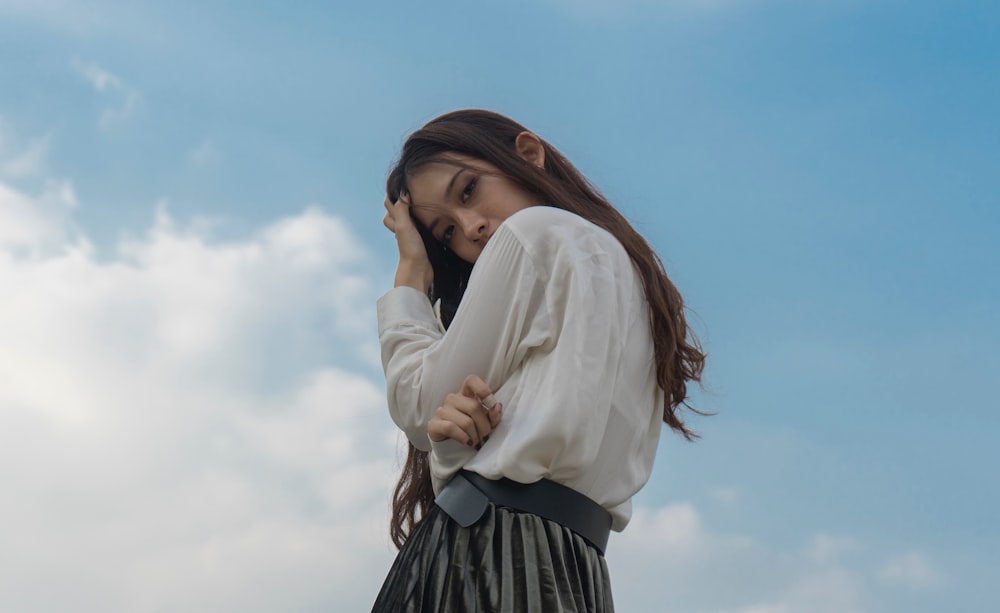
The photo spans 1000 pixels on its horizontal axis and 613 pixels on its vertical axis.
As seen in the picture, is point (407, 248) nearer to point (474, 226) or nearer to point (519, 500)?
point (474, 226)

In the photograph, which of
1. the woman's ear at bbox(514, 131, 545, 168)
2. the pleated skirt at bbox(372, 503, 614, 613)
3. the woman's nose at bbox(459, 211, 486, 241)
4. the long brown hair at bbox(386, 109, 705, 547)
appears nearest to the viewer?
the pleated skirt at bbox(372, 503, 614, 613)

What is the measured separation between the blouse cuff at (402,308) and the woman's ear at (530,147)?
1.67 ft

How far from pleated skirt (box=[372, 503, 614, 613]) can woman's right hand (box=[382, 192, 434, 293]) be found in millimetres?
728

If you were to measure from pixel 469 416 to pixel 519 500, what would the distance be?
0.18 meters

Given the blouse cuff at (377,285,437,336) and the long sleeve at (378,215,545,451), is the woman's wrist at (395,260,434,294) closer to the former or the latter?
the blouse cuff at (377,285,437,336)

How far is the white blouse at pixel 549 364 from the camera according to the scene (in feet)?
6.67

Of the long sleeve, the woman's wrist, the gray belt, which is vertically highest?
the woman's wrist

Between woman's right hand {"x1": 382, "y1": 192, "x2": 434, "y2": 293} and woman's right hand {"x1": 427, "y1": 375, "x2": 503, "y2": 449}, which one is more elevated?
woman's right hand {"x1": 382, "y1": 192, "x2": 434, "y2": 293}

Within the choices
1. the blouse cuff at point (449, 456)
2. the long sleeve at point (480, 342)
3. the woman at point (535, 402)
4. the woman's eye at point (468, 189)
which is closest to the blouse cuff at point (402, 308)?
the woman at point (535, 402)

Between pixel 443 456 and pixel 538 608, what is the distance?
1.15 ft

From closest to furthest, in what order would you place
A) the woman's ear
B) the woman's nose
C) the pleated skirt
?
the pleated skirt
the woman's nose
the woman's ear

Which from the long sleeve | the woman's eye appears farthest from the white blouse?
the woman's eye

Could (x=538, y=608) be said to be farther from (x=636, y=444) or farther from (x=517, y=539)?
(x=636, y=444)

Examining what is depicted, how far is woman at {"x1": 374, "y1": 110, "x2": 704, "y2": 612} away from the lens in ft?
6.58
